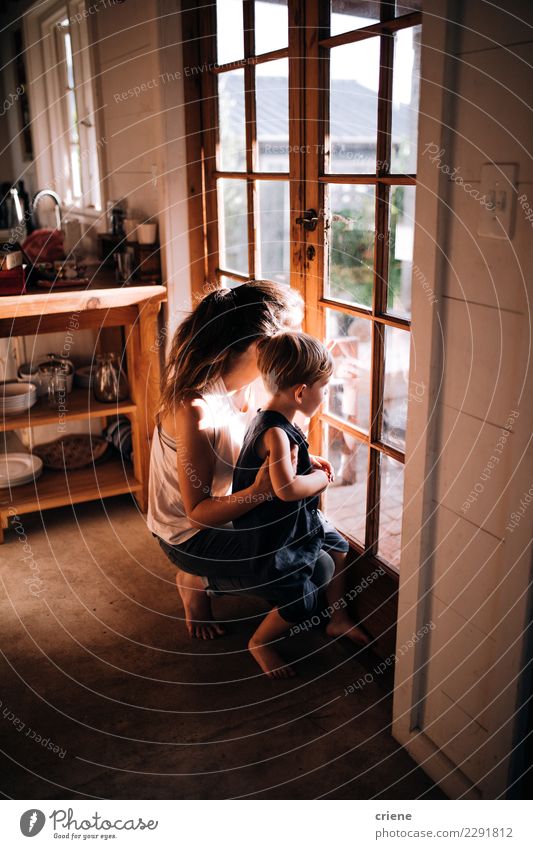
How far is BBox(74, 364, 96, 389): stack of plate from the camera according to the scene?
2.82 meters

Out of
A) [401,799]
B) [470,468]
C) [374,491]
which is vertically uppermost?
[470,468]

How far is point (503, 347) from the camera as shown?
46.9 inches

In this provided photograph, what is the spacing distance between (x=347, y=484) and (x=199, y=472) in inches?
17.3

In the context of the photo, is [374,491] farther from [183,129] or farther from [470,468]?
[183,129]

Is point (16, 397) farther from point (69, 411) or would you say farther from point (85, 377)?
point (85, 377)

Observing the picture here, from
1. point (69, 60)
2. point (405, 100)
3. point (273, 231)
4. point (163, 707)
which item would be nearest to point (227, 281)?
point (273, 231)

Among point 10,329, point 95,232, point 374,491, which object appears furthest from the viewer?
point 95,232

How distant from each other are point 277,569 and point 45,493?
1.17 meters

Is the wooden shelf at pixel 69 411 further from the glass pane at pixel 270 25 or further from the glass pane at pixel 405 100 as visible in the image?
the glass pane at pixel 405 100

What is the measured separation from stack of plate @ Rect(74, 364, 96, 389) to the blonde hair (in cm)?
103

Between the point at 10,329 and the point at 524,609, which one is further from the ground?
the point at 10,329

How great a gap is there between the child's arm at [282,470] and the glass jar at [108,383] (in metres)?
1.09

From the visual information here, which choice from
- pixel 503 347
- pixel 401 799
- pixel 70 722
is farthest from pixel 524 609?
pixel 70 722

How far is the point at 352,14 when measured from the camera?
5.35 feet
